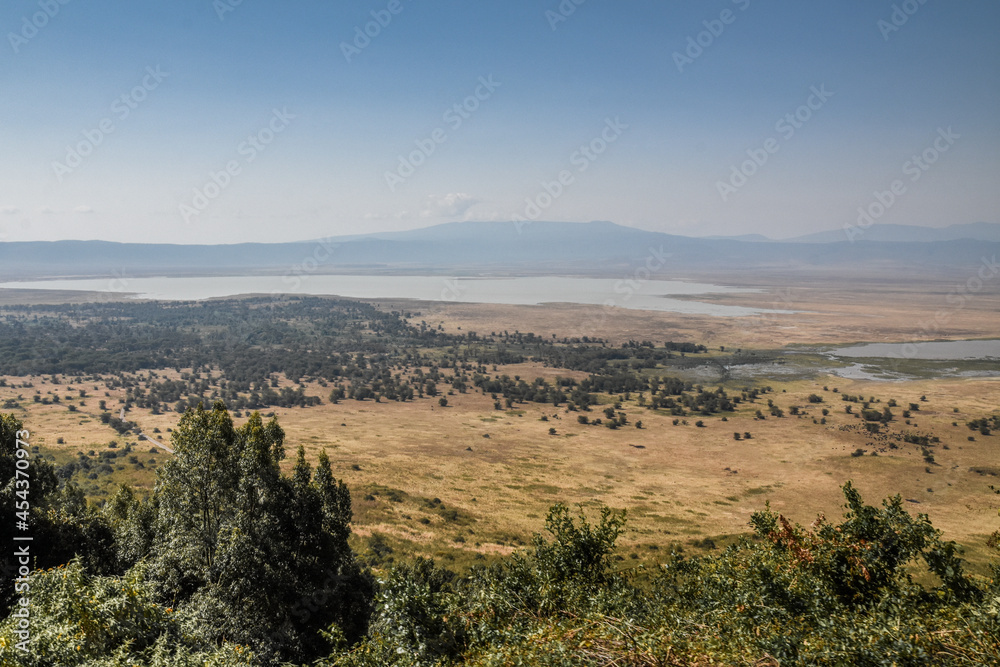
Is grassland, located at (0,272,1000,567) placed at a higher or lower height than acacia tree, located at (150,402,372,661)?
lower

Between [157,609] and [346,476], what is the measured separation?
4364cm

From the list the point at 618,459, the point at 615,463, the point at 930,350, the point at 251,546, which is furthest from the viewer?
the point at 930,350

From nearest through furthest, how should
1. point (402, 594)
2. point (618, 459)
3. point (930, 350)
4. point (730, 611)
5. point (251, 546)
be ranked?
point (402, 594), point (730, 611), point (251, 546), point (618, 459), point (930, 350)

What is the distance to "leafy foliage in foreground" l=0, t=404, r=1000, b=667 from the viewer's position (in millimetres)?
8133

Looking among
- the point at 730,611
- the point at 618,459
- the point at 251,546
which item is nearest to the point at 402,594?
the point at 730,611

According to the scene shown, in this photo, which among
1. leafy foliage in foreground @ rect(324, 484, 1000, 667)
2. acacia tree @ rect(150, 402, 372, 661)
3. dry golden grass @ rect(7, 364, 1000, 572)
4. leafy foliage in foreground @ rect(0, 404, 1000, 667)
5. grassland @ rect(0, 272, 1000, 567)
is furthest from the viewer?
dry golden grass @ rect(7, 364, 1000, 572)

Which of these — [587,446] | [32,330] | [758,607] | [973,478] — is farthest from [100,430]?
[32,330]

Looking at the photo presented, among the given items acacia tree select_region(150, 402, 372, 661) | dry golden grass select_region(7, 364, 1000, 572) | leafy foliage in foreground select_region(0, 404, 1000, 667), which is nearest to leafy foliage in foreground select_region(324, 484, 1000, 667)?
leafy foliage in foreground select_region(0, 404, 1000, 667)

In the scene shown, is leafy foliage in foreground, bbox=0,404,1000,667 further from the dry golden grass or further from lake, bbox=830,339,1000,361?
lake, bbox=830,339,1000,361

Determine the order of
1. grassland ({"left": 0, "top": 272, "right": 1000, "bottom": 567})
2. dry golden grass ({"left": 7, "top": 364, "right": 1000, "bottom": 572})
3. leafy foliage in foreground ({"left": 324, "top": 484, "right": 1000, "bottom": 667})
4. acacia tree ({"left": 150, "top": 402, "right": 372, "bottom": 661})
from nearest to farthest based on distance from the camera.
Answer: leafy foliage in foreground ({"left": 324, "top": 484, "right": 1000, "bottom": 667}), acacia tree ({"left": 150, "top": 402, "right": 372, "bottom": 661}), grassland ({"left": 0, "top": 272, "right": 1000, "bottom": 567}), dry golden grass ({"left": 7, "top": 364, "right": 1000, "bottom": 572})

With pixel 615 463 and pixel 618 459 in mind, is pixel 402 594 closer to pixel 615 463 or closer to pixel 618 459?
pixel 615 463

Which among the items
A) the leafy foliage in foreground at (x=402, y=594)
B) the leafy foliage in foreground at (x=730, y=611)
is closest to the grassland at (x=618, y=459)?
the leafy foliage in foreground at (x=402, y=594)

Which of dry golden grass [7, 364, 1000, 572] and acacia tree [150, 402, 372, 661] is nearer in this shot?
acacia tree [150, 402, 372, 661]

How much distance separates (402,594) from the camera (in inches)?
378
